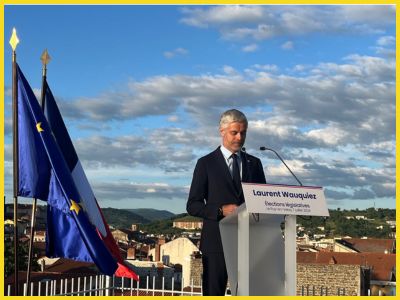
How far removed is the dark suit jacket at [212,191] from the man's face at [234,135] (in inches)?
4.9

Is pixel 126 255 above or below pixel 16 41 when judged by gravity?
below

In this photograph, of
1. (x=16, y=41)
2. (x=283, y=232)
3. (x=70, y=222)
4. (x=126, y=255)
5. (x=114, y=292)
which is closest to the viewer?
(x=283, y=232)

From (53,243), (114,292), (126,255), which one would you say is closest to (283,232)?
(53,243)

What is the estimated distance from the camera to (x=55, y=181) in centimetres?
790

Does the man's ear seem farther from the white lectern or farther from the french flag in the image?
the french flag

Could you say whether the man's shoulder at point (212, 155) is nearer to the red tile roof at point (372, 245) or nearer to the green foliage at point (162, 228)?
the red tile roof at point (372, 245)

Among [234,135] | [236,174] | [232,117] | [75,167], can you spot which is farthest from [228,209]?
[75,167]

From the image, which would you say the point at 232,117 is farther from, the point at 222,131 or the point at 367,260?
the point at 367,260

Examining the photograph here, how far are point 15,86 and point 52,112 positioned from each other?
1559mm

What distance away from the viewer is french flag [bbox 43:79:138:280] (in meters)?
9.16

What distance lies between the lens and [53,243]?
27.2ft

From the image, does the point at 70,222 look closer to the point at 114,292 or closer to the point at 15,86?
the point at 15,86

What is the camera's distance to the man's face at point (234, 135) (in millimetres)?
5332

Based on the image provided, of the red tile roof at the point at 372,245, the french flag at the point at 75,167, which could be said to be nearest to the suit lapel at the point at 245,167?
the french flag at the point at 75,167
